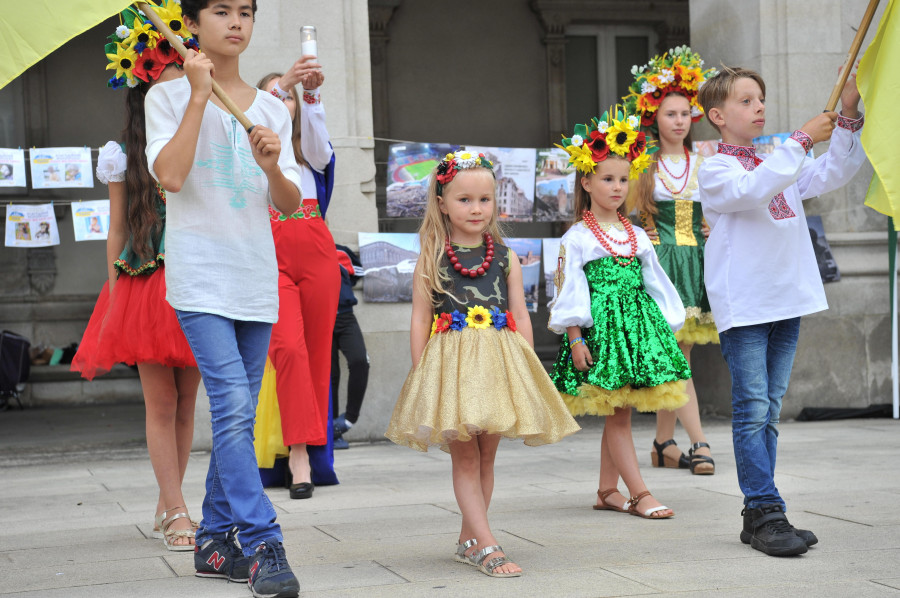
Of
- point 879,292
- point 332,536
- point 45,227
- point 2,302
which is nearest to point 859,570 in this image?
point 332,536

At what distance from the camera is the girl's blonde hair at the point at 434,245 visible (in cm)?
421

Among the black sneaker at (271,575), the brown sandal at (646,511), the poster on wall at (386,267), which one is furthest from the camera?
the poster on wall at (386,267)

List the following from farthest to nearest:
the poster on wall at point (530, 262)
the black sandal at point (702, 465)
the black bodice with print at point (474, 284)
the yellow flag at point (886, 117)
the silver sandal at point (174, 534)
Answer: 1. the poster on wall at point (530, 262)
2. the black sandal at point (702, 465)
3. the silver sandal at point (174, 534)
4. the black bodice with print at point (474, 284)
5. the yellow flag at point (886, 117)

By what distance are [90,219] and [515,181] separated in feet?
Result: 10.5

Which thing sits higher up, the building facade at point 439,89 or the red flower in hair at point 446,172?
the building facade at point 439,89

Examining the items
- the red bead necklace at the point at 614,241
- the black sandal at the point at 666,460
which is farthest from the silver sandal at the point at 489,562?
the black sandal at the point at 666,460

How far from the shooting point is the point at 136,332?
4.52 metres

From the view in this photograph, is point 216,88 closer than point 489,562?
Result: Yes

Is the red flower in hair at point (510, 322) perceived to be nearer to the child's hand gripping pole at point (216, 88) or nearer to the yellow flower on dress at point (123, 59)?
the child's hand gripping pole at point (216, 88)

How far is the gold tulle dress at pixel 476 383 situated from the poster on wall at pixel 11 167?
476 cm

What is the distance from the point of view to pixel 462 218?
4.25 metres

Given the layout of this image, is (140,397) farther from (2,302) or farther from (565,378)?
(565,378)

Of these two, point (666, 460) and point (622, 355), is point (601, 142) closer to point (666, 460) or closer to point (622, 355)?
point (622, 355)

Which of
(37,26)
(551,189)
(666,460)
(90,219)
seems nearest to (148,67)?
(37,26)
